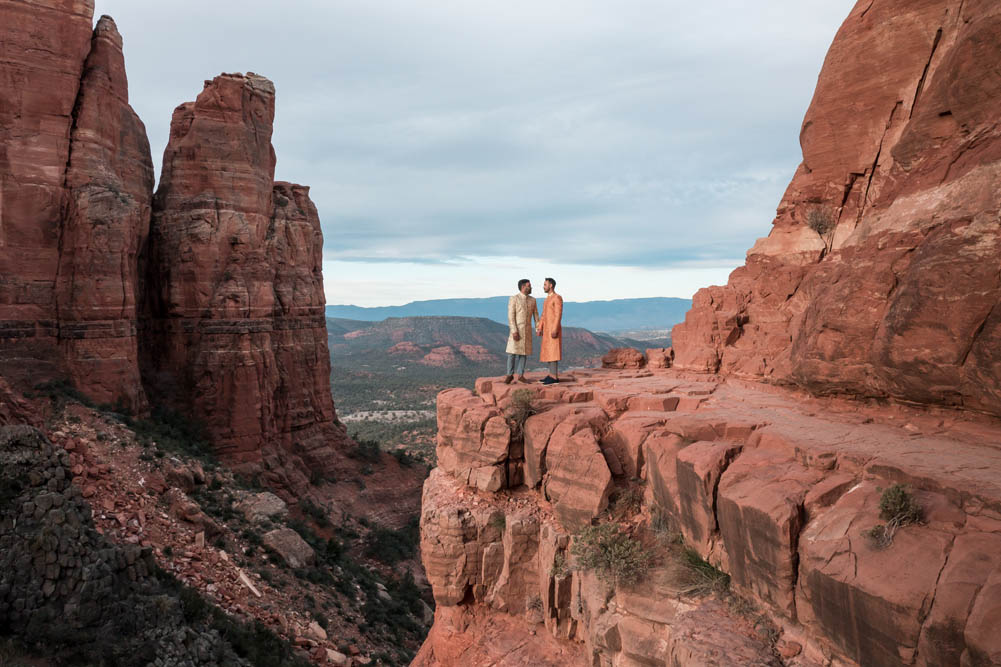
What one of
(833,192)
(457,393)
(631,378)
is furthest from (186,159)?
(833,192)

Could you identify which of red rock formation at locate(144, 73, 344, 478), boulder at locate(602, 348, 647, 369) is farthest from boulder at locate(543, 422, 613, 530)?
red rock formation at locate(144, 73, 344, 478)

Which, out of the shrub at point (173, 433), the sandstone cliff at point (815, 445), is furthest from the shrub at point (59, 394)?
the sandstone cliff at point (815, 445)

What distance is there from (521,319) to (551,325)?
627 mm

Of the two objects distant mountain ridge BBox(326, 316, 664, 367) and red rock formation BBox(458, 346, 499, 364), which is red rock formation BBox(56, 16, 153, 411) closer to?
distant mountain ridge BBox(326, 316, 664, 367)

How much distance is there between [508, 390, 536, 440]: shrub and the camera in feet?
33.0

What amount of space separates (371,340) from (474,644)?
129 m

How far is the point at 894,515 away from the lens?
4590 mm

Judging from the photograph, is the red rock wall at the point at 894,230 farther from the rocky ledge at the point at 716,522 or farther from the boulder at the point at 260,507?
the boulder at the point at 260,507

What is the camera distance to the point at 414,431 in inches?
1866

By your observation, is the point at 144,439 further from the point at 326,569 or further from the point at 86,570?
the point at 86,570

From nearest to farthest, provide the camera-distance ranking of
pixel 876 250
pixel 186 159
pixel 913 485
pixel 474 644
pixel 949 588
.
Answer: pixel 949 588 < pixel 913 485 < pixel 876 250 < pixel 474 644 < pixel 186 159

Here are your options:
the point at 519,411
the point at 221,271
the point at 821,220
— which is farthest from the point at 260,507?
the point at 821,220

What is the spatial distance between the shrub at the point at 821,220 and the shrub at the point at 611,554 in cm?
744

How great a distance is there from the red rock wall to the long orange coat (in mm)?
3481
